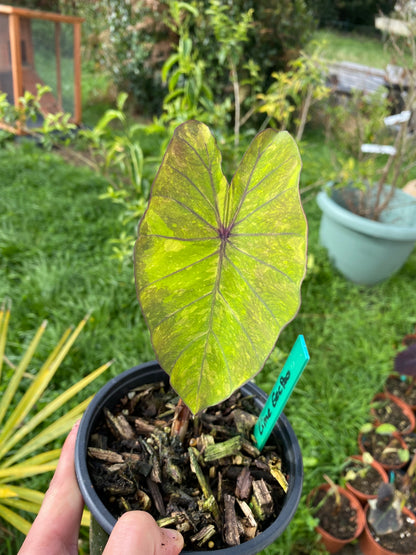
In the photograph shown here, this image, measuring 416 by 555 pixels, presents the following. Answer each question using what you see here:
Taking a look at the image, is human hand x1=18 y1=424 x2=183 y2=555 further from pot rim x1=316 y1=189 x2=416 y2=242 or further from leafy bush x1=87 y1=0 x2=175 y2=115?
leafy bush x1=87 y1=0 x2=175 y2=115

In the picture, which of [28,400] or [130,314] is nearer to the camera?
[28,400]

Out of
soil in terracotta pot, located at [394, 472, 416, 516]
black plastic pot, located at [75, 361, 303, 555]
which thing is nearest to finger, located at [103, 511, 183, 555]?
black plastic pot, located at [75, 361, 303, 555]

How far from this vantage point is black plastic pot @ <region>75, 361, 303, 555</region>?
0.61 meters

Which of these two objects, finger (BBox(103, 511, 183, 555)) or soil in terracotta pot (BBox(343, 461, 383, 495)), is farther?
soil in terracotta pot (BBox(343, 461, 383, 495))

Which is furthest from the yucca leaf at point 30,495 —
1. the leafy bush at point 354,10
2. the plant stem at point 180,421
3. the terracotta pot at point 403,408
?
the leafy bush at point 354,10

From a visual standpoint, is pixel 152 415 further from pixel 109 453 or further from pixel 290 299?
pixel 290 299

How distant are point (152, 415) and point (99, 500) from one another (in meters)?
0.21

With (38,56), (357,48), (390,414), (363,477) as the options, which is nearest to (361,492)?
(363,477)

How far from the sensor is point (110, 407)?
0.83 metres

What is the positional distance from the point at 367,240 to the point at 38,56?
10.6ft

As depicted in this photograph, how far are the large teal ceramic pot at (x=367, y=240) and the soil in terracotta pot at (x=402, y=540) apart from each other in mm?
1344

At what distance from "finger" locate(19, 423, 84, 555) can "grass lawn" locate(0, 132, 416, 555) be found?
757 millimetres

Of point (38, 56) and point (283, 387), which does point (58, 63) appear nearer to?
point (38, 56)

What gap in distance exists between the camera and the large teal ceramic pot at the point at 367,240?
2.25 meters
